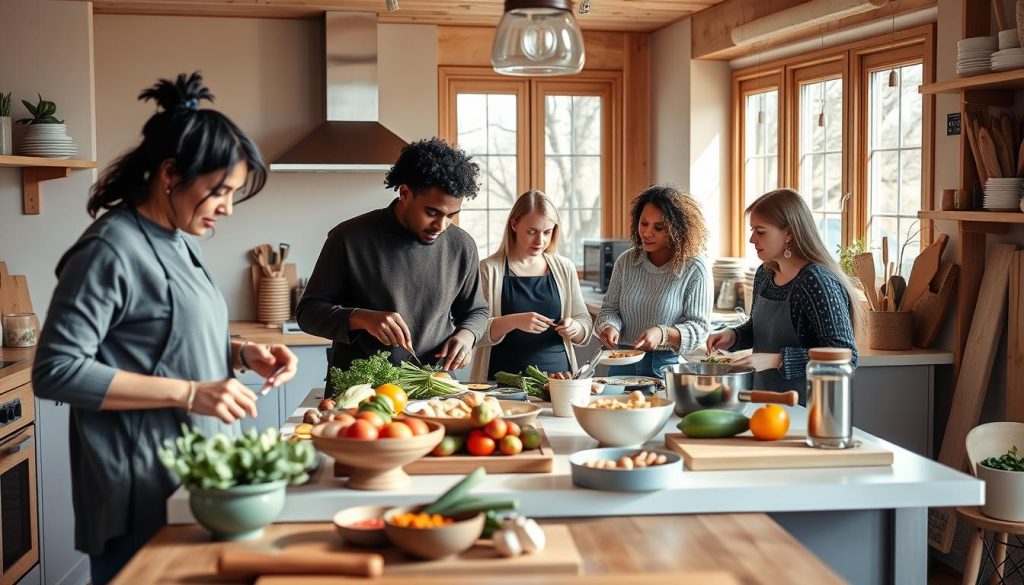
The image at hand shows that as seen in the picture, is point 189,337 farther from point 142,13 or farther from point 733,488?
point 142,13

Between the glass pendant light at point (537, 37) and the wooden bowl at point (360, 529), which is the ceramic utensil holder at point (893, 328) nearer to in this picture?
the glass pendant light at point (537, 37)

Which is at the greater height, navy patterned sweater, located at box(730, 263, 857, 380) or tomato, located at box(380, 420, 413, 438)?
navy patterned sweater, located at box(730, 263, 857, 380)

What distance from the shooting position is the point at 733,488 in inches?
83.4

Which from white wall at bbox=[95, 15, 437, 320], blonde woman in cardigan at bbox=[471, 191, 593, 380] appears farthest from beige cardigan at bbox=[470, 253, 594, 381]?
white wall at bbox=[95, 15, 437, 320]

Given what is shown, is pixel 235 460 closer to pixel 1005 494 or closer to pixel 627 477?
pixel 627 477

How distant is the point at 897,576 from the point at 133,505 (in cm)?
152

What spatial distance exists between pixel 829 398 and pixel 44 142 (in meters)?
3.81

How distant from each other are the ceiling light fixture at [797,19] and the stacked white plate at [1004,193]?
30.3 inches

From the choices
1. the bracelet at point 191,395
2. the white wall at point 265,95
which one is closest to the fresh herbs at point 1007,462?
Answer: the bracelet at point 191,395

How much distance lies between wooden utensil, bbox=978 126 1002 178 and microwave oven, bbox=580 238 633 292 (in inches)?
84.4

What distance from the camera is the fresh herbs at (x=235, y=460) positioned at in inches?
73.4

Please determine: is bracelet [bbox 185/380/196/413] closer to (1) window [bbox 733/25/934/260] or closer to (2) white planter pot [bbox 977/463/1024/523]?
(2) white planter pot [bbox 977/463/1024/523]

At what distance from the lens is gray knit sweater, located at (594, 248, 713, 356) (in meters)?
3.79

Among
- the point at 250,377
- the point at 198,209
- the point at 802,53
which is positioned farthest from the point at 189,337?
the point at 802,53
